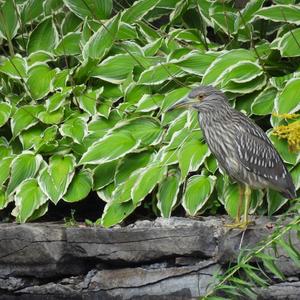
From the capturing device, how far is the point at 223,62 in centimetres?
792

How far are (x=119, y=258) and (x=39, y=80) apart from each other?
87.0 inches

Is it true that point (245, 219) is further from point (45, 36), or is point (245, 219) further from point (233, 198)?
point (45, 36)

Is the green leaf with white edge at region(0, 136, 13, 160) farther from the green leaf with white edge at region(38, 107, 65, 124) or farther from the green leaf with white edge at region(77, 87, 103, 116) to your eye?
the green leaf with white edge at region(77, 87, 103, 116)

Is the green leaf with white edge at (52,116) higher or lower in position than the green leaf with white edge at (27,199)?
higher

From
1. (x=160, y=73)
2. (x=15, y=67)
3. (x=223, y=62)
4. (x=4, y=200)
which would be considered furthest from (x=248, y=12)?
(x=4, y=200)

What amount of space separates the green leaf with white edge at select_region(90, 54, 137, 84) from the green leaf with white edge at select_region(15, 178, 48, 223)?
1197 mm

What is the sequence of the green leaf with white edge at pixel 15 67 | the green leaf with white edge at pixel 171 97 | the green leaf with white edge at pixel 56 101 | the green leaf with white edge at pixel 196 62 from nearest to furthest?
1. the green leaf with white edge at pixel 171 97
2. the green leaf with white edge at pixel 196 62
3. the green leaf with white edge at pixel 56 101
4. the green leaf with white edge at pixel 15 67

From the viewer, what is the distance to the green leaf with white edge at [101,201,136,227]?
23.8ft

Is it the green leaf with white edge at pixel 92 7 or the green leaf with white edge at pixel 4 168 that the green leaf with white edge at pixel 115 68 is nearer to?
the green leaf with white edge at pixel 92 7

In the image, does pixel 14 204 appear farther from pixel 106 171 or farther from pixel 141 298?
pixel 141 298

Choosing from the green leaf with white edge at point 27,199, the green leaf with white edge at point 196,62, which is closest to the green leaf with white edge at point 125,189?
the green leaf with white edge at point 27,199

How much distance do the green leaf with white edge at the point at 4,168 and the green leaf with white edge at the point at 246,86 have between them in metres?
1.82

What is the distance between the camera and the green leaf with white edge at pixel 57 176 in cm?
755

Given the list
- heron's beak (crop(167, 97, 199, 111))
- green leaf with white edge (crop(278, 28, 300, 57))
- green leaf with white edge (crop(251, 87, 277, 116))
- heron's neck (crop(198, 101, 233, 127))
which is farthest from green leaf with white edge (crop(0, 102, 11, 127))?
green leaf with white edge (crop(278, 28, 300, 57))
